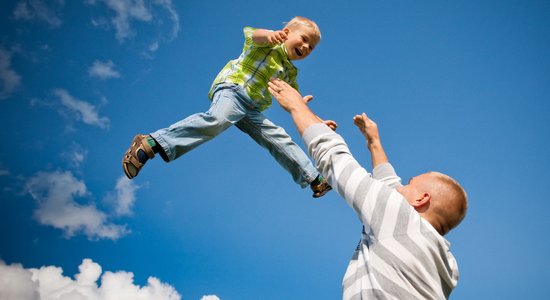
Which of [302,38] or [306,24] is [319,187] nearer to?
[302,38]

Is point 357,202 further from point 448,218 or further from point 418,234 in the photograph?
point 448,218

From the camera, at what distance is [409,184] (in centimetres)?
247

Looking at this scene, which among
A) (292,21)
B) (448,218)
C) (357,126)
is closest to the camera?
(448,218)

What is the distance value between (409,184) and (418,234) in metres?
0.54

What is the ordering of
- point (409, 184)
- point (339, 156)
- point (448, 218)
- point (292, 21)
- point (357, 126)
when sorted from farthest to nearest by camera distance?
point (292, 21)
point (357, 126)
point (409, 184)
point (448, 218)
point (339, 156)

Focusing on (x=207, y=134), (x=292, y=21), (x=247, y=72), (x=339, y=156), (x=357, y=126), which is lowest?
(x=339, y=156)

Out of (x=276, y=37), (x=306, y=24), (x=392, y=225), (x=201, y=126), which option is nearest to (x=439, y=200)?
(x=392, y=225)

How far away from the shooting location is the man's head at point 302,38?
171 inches

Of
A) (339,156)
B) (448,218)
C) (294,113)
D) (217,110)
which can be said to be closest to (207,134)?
(217,110)

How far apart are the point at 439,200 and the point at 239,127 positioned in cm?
275

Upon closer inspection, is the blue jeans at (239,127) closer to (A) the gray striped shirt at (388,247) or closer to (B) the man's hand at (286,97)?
(B) the man's hand at (286,97)

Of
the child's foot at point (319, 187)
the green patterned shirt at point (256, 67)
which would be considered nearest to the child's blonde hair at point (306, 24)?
the green patterned shirt at point (256, 67)

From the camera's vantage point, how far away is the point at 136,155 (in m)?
3.73

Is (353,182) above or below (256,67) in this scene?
below
